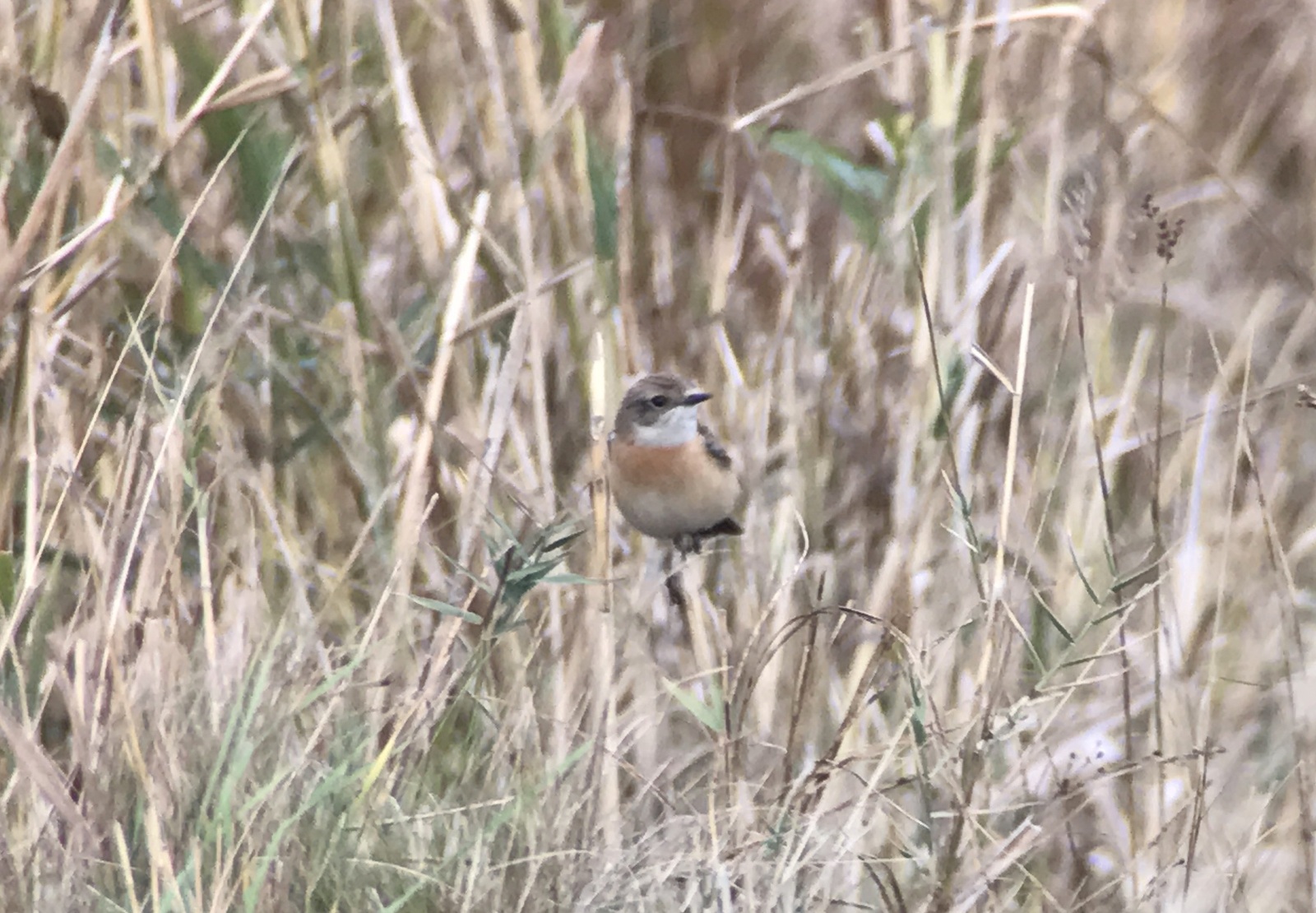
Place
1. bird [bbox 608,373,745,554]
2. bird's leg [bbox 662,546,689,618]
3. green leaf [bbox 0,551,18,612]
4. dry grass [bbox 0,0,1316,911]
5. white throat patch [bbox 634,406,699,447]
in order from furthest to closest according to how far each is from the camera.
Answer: white throat patch [bbox 634,406,699,447] < bird [bbox 608,373,745,554] < bird's leg [bbox 662,546,689,618] < green leaf [bbox 0,551,18,612] < dry grass [bbox 0,0,1316,911]

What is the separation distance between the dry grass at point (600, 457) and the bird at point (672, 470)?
6 centimetres

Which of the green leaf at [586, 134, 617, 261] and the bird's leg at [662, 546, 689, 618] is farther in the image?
the bird's leg at [662, 546, 689, 618]

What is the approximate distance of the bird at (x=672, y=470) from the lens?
207 centimetres

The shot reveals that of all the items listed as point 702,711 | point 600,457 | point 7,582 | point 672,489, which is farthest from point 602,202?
point 7,582

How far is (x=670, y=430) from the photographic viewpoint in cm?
219

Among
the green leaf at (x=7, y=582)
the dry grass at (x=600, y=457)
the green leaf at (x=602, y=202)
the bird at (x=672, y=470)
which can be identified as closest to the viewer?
the dry grass at (x=600, y=457)

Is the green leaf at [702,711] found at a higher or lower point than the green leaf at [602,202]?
lower

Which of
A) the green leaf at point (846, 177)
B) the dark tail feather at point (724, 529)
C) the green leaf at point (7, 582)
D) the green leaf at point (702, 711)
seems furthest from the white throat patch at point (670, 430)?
the green leaf at point (7, 582)

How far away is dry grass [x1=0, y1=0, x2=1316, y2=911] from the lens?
1.49 m

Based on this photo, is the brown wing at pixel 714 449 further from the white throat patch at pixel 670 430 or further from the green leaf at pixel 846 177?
the green leaf at pixel 846 177

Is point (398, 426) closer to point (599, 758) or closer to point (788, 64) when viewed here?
point (599, 758)

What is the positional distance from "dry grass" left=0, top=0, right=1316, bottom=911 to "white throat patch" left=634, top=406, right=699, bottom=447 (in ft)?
0.26

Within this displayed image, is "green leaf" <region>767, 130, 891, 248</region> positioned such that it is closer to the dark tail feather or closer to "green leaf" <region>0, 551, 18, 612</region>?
the dark tail feather

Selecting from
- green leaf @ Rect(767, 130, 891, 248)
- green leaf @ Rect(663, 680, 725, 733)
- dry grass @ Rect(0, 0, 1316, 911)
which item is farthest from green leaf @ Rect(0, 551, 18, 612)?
green leaf @ Rect(767, 130, 891, 248)
